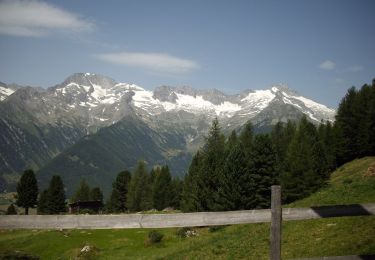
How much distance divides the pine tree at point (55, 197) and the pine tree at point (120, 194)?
17103 mm

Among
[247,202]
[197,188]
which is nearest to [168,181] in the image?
[197,188]

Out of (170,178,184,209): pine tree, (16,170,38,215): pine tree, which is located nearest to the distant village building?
(16,170,38,215): pine tree

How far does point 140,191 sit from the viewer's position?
130625mm

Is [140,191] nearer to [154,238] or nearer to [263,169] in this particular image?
[263,169]

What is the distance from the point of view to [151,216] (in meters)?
9.93

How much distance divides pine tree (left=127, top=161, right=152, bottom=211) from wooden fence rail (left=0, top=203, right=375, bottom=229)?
117 m

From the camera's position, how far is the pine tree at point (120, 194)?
457 feet

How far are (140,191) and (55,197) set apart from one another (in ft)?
91.2

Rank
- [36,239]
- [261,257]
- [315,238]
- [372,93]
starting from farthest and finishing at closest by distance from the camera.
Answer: [372,93] → [36,239] → [315,238] → [261,257]

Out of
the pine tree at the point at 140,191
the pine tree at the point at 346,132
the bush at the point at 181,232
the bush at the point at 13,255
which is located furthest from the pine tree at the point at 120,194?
the bush at the point at 13,255

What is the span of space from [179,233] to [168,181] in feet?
235

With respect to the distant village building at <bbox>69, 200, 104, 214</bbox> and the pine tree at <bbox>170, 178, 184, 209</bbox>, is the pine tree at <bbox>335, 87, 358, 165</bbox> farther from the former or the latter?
the distant village building at <bbox>69, 200, 104, 214</bbox>

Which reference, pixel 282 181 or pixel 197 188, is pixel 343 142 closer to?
pixel 282 181

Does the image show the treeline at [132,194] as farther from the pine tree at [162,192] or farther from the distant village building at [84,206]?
the distant village building at [84,206]
